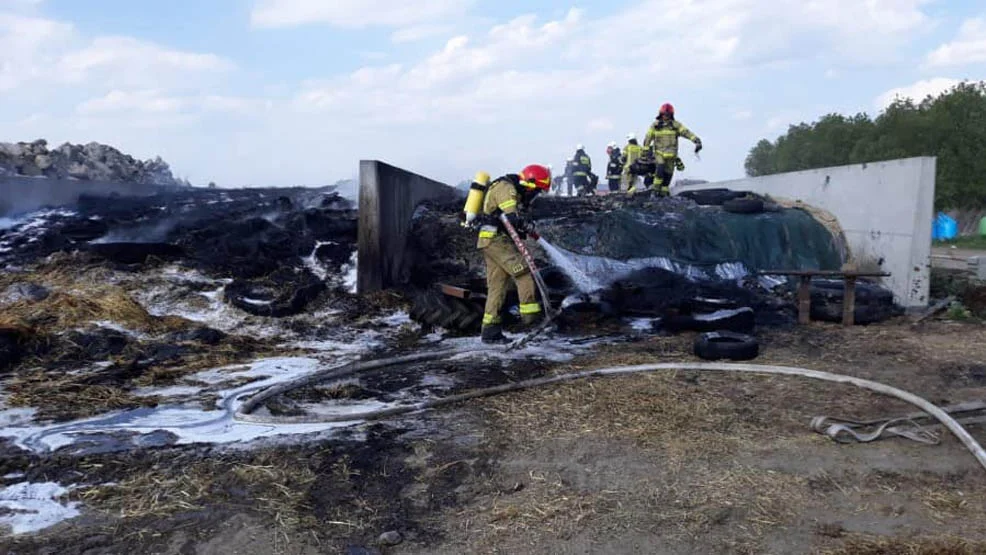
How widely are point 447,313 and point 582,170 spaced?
44.4 feet

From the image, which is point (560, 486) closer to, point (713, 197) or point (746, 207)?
point (746, 207)

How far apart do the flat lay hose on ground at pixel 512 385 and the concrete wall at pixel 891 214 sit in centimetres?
426

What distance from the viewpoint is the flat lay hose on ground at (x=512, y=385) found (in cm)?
404


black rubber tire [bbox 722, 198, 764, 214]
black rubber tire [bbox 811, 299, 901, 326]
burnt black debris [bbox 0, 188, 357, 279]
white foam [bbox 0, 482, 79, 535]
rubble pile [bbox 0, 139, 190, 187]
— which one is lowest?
white foam [bbox 0, 482, 79, 535]

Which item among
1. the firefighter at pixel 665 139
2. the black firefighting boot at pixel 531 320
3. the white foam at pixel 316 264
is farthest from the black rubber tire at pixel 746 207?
the white foam at pixel 316 264

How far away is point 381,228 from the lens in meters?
8.48

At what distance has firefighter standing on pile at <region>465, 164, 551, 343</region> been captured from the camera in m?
6.81

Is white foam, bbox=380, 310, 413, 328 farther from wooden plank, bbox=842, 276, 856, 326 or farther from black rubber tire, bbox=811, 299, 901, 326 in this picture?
wooden plank, bbox=842, 276, 856, 326

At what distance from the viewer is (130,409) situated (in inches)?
181

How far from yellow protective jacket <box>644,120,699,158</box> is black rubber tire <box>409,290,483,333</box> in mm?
6575

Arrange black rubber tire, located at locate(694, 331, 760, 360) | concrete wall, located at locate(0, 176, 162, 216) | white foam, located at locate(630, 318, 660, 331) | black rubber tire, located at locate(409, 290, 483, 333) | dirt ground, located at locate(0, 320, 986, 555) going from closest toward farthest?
dirt ground, located at locate(0, 320, 986, 555) → black rubber tire, located at locate(694, 331, 760, 360) → black rubber tire, located at locate(409, 290, 483, 333) → white foam, located at locate(630, 318, 660, 331) → concrete wall, located at locate(0, 176, 162, 216)

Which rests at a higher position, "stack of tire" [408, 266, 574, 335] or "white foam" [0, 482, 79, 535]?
"stack of tire" [408, 266, 574, 335]

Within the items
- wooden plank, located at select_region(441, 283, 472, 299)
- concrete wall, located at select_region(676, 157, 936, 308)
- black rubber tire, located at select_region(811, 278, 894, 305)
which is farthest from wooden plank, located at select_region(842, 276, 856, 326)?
wooden plank, located at select_region(441, 283, 472, 299)

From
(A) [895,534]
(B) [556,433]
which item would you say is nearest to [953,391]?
(A) [895,534]
